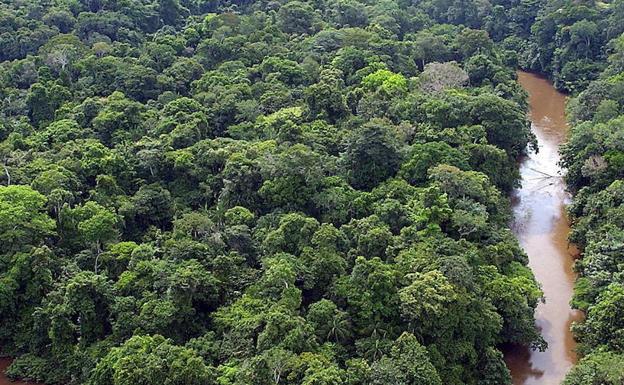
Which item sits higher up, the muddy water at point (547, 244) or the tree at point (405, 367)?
the tree at point (405, 367)

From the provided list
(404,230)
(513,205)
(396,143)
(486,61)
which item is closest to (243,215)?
(404,230)

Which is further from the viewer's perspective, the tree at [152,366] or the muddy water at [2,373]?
the muddy water at [2,373]

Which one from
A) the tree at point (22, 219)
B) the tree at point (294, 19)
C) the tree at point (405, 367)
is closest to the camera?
the tree at point (405, 367)

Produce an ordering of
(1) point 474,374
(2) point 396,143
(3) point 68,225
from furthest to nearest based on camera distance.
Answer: (2) point 396,143 < (3) point 68,225 < (1) point 474,374

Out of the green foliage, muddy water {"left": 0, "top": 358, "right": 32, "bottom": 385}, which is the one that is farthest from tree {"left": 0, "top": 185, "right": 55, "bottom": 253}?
muddy water {"left": 0, "top": 358, "right": 32, "bottom": 385}

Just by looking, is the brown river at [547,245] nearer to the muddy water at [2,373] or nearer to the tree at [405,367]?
the muddy water at [2,373]

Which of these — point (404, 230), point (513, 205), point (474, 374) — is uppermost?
point (404, 230)

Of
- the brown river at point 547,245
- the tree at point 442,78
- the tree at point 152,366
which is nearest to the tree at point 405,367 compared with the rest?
the tree at point 152,366

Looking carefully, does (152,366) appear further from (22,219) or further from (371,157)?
(371,157)

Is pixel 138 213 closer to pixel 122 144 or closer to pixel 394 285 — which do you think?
pixel 122 144
